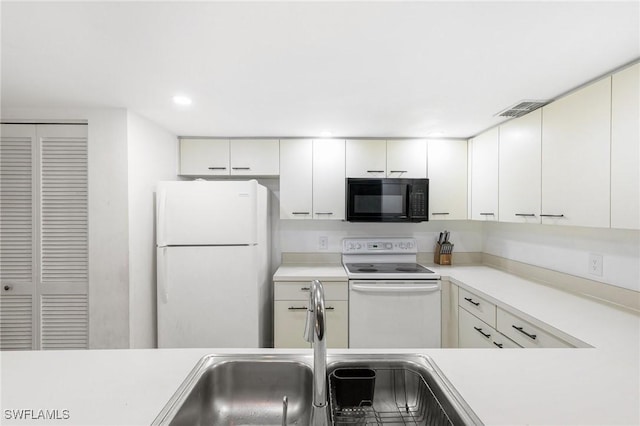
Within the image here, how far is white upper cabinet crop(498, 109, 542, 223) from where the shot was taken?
78.0 inches

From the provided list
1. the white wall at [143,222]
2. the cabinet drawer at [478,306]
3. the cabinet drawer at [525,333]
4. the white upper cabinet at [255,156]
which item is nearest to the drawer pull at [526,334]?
the cabinet drawer at [525,333]

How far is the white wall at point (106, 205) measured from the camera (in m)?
2.04

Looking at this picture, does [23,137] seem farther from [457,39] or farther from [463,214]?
[463,214]

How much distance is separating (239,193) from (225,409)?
4.97 feet

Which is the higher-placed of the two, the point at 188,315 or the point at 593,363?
the point at 593,363

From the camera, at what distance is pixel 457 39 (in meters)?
1.23

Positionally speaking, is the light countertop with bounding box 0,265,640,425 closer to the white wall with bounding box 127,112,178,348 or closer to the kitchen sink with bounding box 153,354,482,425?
the kitchen sink with bounding box 153,354,482,425

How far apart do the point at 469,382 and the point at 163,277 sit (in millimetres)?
2067

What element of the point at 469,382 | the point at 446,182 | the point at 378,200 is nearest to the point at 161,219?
the point at 378,200

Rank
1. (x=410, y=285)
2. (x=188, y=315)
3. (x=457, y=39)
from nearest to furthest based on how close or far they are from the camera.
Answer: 1. (x=457, y=39)
2. (x=188, y=315)
3. (x=410, y=285)

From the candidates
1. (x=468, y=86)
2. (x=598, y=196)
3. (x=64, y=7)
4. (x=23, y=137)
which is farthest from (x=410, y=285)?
(x=23, y=137)

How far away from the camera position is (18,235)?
2070 millimetres

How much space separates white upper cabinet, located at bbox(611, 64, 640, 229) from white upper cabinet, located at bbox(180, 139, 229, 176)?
268cm

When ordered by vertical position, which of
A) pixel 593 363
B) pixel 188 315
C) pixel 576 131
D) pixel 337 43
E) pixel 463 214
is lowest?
pixel 188 315
